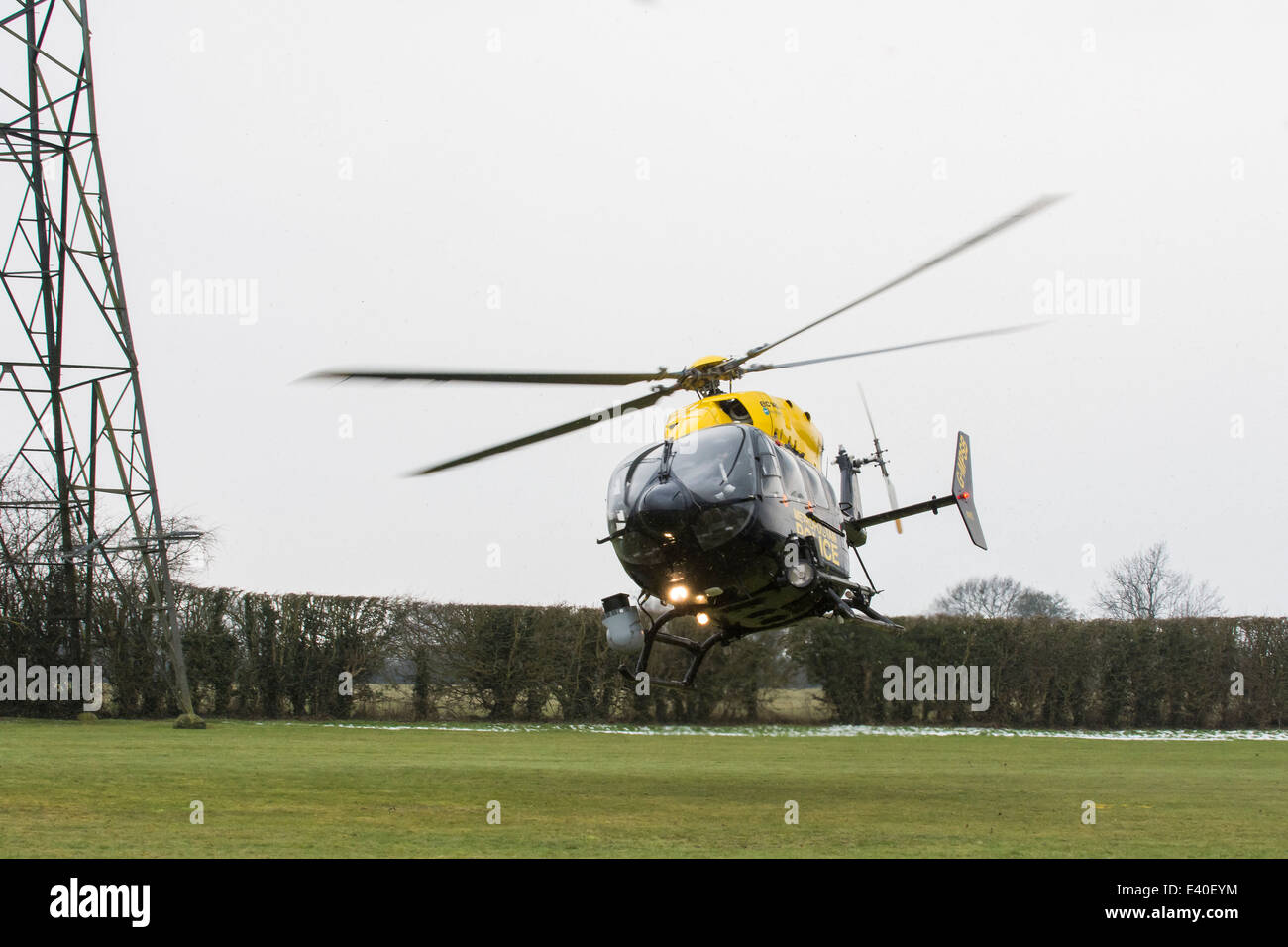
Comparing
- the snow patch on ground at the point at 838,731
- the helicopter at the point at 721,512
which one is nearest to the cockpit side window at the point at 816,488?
the helicopter at the point at 721,512

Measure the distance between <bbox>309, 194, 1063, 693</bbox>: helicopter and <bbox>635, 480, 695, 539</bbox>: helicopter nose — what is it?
1cm

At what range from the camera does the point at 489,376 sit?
41.2ft

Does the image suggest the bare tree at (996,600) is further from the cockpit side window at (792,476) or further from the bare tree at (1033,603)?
the cockpit side window at (792,476)

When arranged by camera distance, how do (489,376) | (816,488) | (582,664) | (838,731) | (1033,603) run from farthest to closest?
1. (1033,603)
2. (582,664)
3. (838,731)
4. (816,488)
5. (489,376)

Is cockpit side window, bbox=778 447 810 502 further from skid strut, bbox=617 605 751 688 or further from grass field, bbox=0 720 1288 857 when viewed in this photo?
grass field, bbox=0 720 1288 857

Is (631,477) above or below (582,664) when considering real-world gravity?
above

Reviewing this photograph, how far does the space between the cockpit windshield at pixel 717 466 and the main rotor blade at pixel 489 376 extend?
1031 mm

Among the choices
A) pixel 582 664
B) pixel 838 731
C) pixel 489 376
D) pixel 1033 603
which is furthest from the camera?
pixel 1033 603

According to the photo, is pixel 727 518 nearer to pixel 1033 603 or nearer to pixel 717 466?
pixel 717 466

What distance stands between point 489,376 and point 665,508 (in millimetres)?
2537

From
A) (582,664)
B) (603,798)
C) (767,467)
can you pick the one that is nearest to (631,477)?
(767,467)

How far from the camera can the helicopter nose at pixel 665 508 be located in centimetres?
1386
